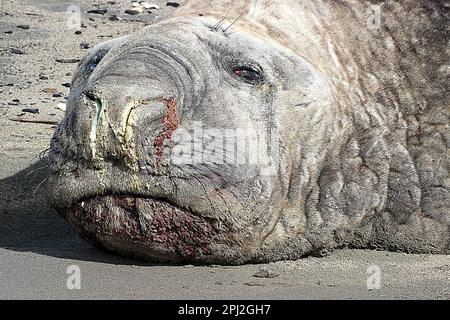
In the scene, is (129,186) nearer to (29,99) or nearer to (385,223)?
(385,223)

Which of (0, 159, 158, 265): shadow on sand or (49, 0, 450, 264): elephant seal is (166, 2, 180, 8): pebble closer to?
(0, 159, 158, 265): shadow on sand

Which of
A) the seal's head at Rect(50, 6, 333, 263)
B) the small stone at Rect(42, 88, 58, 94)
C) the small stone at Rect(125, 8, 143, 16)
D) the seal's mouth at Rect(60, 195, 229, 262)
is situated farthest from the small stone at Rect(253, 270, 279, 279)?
the small stone at Rect(125, 8, 143, 16)

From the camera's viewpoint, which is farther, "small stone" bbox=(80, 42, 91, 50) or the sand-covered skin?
"small stone" bbox=(80, 42, 91, 50)

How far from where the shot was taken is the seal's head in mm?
5434

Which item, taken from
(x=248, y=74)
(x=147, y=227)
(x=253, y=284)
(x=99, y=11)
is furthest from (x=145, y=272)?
(x=99, y=11)

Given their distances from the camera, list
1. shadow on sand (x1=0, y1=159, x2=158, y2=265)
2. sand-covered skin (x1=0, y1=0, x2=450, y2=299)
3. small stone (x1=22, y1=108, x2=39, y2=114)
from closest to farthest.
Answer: sand-covered skin (x1=0, y1=0, x2=450, y2=299) < shadow on sand (x1=0, y1=159, x2=158, y2=265) < small stone (x1=22, y1=108, x2=39, y2=114)

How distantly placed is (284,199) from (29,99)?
450 centimetres

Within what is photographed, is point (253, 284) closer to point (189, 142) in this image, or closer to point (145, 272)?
point (145, 272)

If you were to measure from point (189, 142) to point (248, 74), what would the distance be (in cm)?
59

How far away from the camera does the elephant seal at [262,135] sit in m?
5.46

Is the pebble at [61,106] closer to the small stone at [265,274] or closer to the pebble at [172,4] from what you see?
the pebble at [172,4]

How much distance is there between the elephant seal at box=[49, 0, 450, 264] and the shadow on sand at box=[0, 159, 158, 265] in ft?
0.97

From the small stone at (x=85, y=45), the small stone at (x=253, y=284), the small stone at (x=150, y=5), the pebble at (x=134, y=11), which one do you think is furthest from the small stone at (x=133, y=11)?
the small stone at (x=253, y=284)
